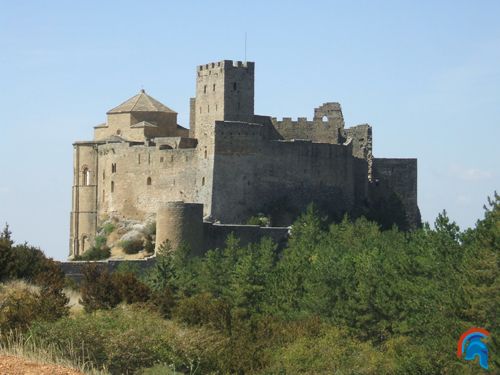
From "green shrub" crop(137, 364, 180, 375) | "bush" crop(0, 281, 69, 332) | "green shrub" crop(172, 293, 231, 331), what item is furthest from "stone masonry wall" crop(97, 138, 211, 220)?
"green shrub" crop(137, 364, 180, 375)

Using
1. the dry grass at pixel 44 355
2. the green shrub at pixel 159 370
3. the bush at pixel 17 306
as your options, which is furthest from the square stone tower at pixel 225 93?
the dry grass at pixel 44 355

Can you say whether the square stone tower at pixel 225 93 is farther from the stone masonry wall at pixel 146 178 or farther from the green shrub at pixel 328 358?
the green shrub at pixel 328 358

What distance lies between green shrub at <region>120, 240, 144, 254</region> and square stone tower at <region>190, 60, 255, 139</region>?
5.74 meters

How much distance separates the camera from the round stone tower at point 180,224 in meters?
54.6

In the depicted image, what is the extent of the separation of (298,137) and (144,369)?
128 feet

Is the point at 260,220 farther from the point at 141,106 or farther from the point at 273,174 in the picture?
the point at 141,106

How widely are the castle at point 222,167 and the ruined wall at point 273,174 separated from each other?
0.14 ft

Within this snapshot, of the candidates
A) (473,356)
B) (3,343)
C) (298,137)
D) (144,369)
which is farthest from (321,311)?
(298,137)

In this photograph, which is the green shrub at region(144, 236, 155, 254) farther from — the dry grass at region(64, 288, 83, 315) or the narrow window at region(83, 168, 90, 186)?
the dry grass at region(64, 288, 83, 315)

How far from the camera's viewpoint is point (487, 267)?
35.1 metres

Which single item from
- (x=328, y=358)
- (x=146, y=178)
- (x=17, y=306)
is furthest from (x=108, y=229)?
(x=17, y=306)

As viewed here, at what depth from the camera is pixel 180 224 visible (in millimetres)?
54688

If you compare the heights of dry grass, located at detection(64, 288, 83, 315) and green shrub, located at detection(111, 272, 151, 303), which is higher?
green shrub, located at detection(111, 272, 151, 303)

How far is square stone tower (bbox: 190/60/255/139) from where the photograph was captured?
6191cm
